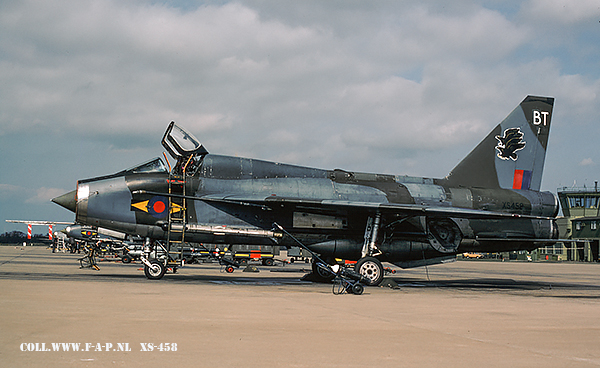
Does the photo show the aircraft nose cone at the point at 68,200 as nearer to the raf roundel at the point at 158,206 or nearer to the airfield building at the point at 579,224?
the raf roundel at the point at 158,206

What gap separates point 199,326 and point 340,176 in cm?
1116

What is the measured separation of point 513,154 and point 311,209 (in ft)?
29.3

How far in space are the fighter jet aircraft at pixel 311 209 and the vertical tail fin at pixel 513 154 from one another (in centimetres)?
10

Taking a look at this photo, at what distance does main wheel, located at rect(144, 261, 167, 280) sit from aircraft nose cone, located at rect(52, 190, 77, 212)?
9.72ft

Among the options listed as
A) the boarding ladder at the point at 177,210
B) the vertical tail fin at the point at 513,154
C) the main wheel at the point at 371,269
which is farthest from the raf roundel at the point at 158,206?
the vertical tail fin at the point at 513,154

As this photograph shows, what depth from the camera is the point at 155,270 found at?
54.0 feet

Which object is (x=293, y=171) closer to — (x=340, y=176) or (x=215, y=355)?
(x=340, y=176)

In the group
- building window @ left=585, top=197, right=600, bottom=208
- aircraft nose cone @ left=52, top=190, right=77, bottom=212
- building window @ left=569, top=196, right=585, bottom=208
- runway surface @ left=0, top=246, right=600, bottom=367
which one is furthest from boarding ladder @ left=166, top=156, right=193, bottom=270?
building window @ left=569, top=196, right=585, bottom=208

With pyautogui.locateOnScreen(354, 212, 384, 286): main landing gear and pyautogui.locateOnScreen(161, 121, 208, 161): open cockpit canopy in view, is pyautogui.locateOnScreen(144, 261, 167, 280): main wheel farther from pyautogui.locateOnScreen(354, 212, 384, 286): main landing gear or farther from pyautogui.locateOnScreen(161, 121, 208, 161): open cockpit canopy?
pyautogui.locateOnScreen(354, 212, 384, 286): main landing gear

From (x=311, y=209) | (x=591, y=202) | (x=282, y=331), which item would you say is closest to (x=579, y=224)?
(x=591, y=202)

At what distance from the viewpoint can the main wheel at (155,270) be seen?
16.4m

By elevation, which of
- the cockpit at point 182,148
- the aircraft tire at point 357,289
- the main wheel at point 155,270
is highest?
the cockpit at point 182,148

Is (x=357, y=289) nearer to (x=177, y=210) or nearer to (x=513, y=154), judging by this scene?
(x=177, y=210)

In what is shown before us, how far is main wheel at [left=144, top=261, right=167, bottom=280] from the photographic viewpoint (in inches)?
645
